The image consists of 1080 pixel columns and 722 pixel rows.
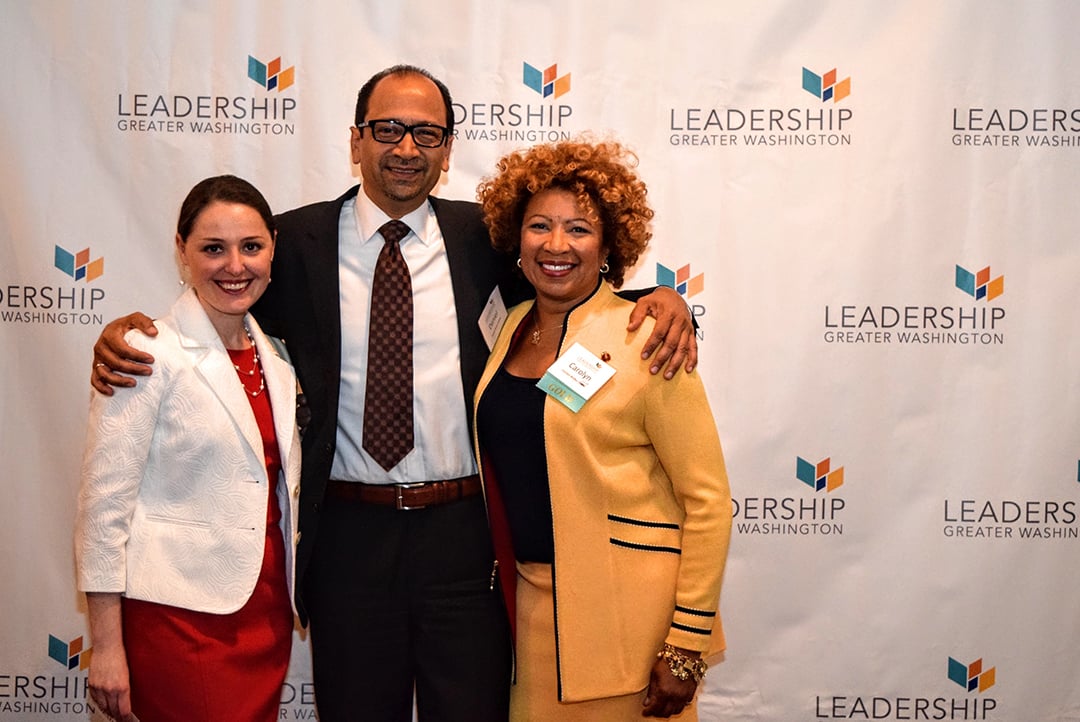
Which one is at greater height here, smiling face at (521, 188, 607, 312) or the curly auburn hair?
the curly auburn hair

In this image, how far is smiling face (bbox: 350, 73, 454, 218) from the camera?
7.73ft

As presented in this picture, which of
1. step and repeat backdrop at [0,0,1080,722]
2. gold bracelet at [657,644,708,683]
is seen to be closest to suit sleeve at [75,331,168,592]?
gold bracelet at [657,644,708,683]

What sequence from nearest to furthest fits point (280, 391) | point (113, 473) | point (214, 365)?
1. point (113, 473)
2. point (214, 365)
3. point (280, 391)

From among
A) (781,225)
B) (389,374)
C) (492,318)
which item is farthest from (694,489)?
(781,225)

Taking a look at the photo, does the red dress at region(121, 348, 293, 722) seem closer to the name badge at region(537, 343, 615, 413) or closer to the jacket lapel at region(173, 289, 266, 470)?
the jacket lapel at region(173, 289, 266, 470)

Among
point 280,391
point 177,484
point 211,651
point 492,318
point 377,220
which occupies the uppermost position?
point 377,220

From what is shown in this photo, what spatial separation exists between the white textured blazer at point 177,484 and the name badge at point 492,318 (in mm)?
612

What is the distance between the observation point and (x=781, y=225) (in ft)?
10.5

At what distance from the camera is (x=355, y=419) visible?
231 cm

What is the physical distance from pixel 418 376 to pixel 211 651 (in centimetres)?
77

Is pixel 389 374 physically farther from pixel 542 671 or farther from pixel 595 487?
pixel 542 671

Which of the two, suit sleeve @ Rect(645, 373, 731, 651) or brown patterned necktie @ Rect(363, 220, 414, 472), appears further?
brown patterned necktie @ Rect(363, 220, 414, 472)

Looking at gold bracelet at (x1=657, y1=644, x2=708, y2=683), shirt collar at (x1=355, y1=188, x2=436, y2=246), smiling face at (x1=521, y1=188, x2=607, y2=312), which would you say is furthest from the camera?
shirt collar at (x1=355, y1=188, x2=436, y2=246)

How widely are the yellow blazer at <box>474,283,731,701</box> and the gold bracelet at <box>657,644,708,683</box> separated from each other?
0.02 m
